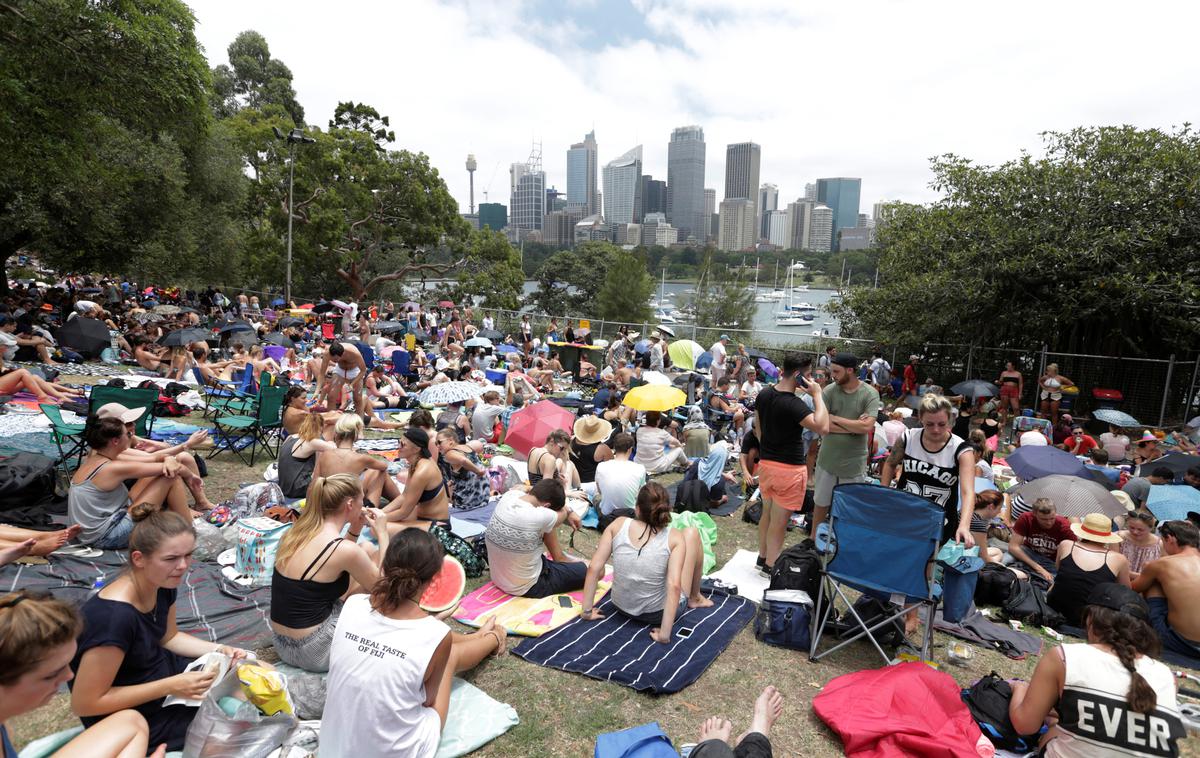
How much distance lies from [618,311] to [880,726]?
1507 inches

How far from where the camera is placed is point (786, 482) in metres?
5.02

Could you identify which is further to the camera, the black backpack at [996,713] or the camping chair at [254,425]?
the camping chair at [254,425]

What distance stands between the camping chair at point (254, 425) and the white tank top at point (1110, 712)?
7.62m

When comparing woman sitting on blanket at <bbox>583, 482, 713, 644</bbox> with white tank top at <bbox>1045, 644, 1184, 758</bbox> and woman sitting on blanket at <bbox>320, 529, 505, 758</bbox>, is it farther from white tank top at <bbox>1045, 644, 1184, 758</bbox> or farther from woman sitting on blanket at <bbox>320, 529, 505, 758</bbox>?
white tank top at <bbox>1045, 644, 1184, 758</bbox>

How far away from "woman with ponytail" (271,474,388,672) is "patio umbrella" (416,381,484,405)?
6509 millimetres

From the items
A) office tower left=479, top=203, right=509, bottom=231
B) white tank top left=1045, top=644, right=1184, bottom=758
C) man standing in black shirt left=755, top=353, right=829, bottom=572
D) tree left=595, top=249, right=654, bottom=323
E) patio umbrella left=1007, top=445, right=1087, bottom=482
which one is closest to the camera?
white tank top left=1045, top=644, right=1184, bottom=758

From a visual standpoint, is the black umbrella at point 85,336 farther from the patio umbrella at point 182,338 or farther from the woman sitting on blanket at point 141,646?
the woman sitting on blanket at point 141,646

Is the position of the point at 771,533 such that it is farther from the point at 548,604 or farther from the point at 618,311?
the point at 618,311

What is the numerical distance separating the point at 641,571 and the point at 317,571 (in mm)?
1910

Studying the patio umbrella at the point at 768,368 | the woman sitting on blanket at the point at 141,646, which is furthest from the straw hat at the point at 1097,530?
the patio umbrella at the point at 768,368

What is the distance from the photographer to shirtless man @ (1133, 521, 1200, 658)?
4285mm

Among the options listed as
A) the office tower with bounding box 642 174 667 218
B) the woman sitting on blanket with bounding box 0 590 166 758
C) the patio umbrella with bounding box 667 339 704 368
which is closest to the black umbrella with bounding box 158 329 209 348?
the patio umbrella with bounding box 667 339 704 368

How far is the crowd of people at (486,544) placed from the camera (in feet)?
8.32

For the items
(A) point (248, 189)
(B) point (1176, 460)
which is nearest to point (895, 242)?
(B) point (1176, 460)
